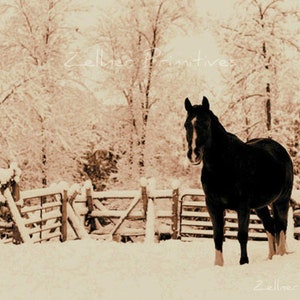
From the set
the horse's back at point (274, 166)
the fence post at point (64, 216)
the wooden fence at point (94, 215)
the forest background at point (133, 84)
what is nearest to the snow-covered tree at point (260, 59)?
the forest background at point (133, 84)

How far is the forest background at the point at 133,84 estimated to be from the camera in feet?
51.7

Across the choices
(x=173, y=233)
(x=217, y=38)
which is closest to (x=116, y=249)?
(x=173, y=233)

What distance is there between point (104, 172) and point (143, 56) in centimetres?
889

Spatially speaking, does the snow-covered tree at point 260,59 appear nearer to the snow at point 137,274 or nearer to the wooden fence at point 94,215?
the wooden fence at point 94,215

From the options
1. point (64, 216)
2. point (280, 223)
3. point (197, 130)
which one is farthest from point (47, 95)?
point (197, 130)

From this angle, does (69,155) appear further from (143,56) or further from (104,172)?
(104,172)

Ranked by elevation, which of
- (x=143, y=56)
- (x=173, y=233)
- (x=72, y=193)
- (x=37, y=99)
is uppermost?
(x=143, y=56)

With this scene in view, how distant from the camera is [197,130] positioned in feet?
16.9

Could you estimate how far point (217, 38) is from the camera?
16562 mm

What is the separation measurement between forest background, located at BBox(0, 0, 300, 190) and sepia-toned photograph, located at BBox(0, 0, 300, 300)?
0.18 ft

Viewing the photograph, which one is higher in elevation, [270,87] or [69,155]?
[270,87]

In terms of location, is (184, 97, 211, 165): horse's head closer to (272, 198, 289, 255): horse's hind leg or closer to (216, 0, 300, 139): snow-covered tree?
(272, 198, 289, 255): horse's hind leg

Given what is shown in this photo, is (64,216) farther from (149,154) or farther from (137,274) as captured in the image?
Answer: (149,154)

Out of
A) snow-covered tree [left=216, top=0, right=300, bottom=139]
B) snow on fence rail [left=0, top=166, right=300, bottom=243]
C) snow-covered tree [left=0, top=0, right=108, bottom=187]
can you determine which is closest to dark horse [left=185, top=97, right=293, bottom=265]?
snow on fence rail [left=0, top=166, right=300, bottom=243]
